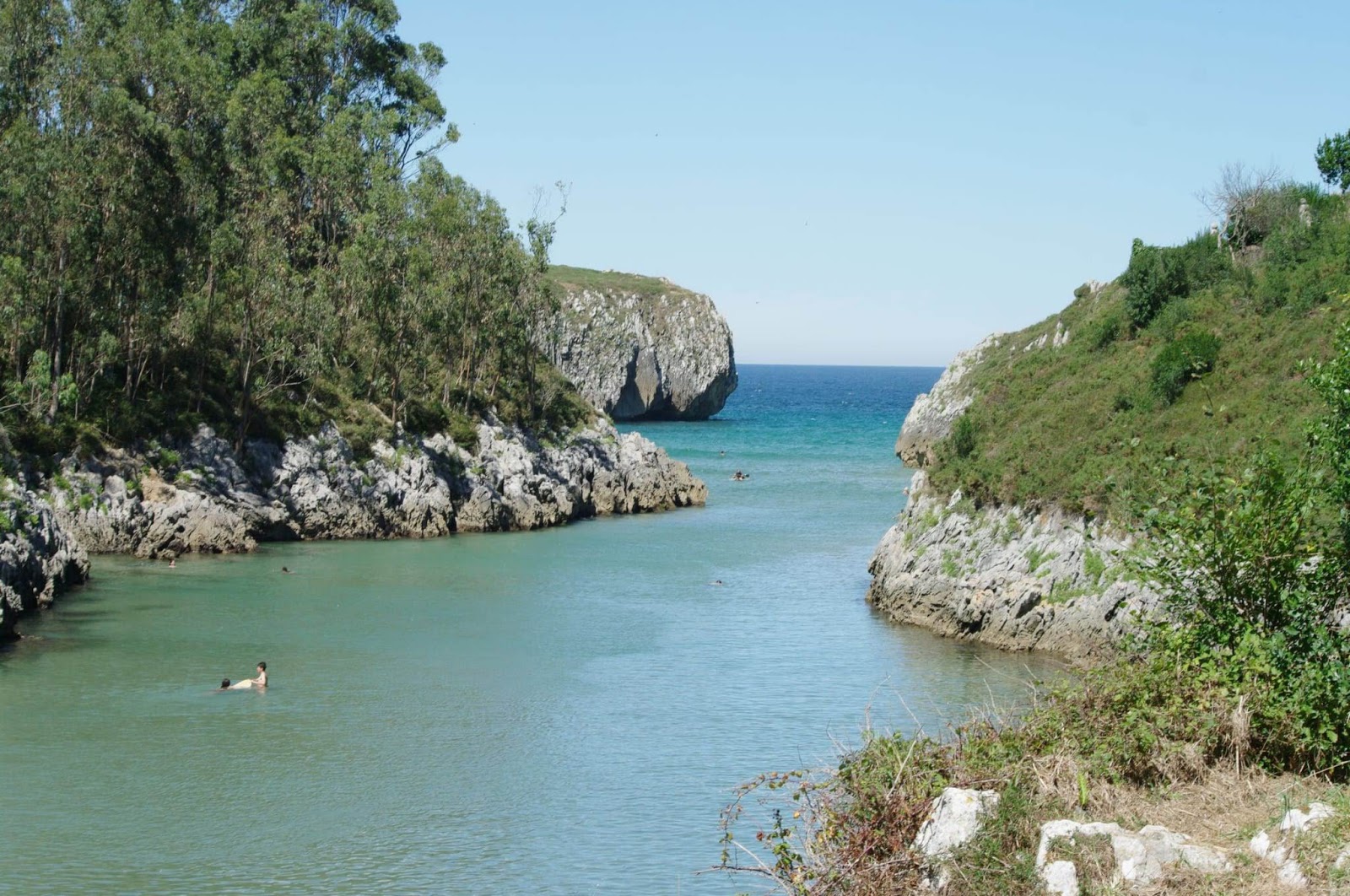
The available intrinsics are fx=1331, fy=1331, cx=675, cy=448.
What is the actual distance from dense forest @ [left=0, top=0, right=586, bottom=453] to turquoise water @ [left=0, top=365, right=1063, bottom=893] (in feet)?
26.9

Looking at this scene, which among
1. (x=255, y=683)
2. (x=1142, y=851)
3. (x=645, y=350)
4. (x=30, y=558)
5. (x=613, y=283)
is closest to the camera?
(x=1142, y=851)

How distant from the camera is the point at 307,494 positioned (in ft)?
179

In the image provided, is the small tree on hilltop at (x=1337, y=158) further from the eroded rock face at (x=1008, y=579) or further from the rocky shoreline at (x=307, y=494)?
the rocky shoreline at (x=307, y=494)

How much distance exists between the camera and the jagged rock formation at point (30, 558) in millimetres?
34750

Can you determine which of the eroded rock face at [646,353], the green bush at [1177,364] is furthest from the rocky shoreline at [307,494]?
the eroded rock face at [646,353]

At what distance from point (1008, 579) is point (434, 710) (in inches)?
620

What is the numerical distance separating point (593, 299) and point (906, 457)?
5581 centimetres

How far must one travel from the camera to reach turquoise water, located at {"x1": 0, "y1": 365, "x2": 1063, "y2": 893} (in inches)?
812

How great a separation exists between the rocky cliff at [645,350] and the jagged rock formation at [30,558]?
95369mm

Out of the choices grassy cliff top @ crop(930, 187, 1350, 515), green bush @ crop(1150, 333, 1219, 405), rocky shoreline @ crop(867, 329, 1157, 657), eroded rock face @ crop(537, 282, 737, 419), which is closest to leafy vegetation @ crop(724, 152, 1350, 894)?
rocky shoreline @ crop(867, 329, 1157, 657)

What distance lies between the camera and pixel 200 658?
3331 centimetres

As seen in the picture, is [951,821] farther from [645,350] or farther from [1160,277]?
[645,350]

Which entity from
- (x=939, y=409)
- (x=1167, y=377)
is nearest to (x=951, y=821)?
(x=1167, y=377)

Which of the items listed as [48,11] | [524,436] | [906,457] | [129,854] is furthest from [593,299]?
[129,854]
